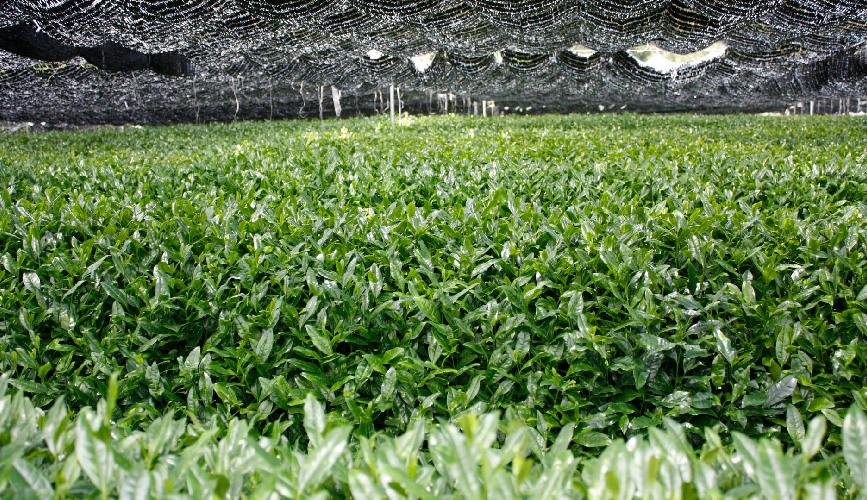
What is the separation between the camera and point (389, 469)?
0.84 metres

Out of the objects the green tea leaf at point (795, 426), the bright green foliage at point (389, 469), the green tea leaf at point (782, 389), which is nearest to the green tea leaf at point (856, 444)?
the bright green foliage at point (389, 469)

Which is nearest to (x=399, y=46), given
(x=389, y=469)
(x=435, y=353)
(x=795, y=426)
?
(x=435, y=353)

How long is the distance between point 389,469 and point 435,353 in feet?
2.68

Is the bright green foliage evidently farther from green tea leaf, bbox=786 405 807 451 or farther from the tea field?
green tea leaf, bbox=786 405 807 451

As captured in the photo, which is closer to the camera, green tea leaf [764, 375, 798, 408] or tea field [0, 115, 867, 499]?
tea field [0, 115, 867, 499]

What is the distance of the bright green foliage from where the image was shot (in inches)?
A: 32.3

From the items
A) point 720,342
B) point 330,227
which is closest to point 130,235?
point 330,227

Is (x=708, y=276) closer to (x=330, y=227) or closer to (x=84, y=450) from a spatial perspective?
(x=330, y=227)

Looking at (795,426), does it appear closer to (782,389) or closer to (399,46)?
(782,389)

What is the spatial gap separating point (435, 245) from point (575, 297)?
795 mm

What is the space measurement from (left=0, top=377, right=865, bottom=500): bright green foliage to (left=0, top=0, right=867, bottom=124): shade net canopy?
26.5ft

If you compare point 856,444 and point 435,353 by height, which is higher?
point 856,444

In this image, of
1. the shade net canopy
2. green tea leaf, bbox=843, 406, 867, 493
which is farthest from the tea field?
the shade net canopy

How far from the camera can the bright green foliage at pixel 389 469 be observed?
32.3 inches
